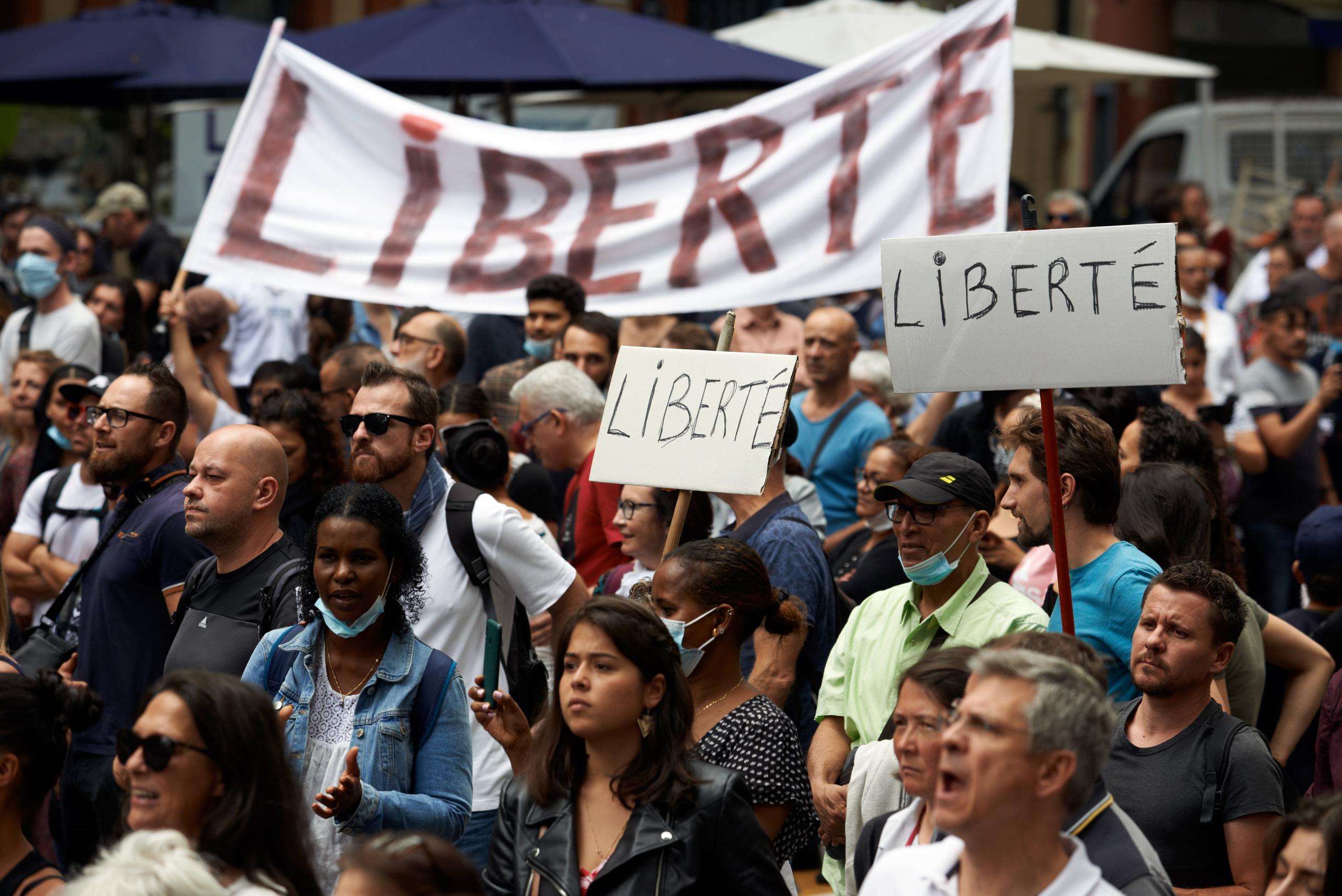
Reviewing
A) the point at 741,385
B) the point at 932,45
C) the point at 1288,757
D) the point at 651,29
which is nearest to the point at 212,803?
the point at 741,385

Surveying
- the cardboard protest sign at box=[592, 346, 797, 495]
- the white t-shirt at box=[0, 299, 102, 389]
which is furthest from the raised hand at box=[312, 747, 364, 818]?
the white t-shirt at box=[0, 299, 102, 389]

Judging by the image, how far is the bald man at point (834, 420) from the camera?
6.96 m

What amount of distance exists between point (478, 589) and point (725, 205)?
2.96 meters

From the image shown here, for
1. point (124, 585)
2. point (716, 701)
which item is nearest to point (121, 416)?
point (124, 585)

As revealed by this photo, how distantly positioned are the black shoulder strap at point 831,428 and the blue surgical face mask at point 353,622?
10.4ft

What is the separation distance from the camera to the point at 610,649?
356cm

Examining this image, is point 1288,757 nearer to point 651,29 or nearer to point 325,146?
point 325,146

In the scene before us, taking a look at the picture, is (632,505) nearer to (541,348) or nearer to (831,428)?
(831,428)

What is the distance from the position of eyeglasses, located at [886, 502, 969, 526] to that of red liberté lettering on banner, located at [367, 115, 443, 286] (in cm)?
337

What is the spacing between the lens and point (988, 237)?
168 inches

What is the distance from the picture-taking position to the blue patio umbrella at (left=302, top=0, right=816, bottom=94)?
10.3 meters

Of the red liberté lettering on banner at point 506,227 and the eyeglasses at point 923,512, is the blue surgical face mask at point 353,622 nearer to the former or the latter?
the eyeglasses at point 923,512

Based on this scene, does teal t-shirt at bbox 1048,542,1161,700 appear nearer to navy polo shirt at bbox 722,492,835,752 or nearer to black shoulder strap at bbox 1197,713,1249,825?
black shoulder strap at bbox 1197,713,1249,825

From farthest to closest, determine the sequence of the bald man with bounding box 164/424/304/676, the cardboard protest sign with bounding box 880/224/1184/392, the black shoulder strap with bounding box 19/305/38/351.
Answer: the black shoulder strap with bounding box 19/305/38/351 → the bald man with bounding box 164/424/304/676 → the cardboard protest sign with bounding box 880/224/1184/392
